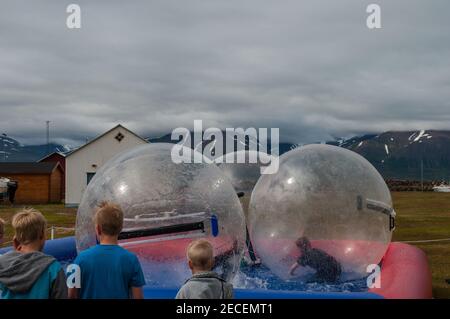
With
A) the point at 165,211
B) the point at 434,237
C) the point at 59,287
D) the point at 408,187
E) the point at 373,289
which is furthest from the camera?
the point at 408,187

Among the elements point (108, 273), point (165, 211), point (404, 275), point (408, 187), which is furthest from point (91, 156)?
point (408, 187)

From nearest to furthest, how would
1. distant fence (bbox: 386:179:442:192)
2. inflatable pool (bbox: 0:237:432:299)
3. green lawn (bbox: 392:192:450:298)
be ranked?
inflatable pool (bbox: 0:237:432:299)
green lawn (bbox: 392:192:450:298)
distant fence (bbox: 386:179:442:192)

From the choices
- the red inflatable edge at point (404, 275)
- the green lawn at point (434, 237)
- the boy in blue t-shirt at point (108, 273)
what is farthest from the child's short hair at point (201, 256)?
the green lawn at point (434, 237)

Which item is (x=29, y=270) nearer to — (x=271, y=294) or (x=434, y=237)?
(x=271, y=294)

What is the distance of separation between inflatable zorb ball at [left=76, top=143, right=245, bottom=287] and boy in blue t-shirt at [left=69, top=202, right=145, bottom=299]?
175 cm

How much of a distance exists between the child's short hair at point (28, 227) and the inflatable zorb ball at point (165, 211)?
198cm

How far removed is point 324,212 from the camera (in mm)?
7062

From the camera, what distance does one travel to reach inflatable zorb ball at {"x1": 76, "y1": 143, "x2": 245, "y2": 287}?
608cm

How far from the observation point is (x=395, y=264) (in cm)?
742

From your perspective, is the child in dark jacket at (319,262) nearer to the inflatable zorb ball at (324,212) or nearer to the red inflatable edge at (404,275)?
the inflatable zorb ball at (324,212)

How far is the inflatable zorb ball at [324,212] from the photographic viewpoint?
7070 millimetres

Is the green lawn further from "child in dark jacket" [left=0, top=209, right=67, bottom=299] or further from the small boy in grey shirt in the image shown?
"child in dark jacket" [left=0, top=209, right=67, bottom=299]

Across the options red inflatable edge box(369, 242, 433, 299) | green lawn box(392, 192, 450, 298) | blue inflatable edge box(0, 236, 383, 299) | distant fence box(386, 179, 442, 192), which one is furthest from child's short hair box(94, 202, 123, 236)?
distant fence box(386, 179, 442, 192)

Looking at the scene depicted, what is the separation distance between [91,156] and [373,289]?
3073cm
